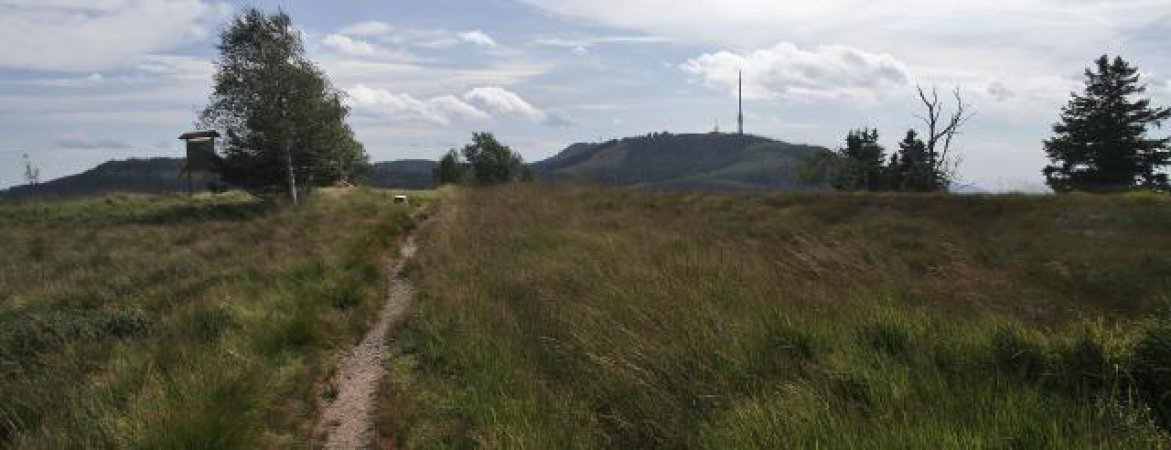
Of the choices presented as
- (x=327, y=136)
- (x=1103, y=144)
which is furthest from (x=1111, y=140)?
(x=327, y=136)

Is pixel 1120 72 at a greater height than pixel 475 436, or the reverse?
pixel 1120 72

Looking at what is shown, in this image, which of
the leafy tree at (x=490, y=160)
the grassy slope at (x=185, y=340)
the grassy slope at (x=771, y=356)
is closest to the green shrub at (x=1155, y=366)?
the grassy slope at (x=771, y=356)

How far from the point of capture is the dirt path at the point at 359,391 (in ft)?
21.4

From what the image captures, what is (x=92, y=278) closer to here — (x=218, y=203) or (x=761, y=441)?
(x=761, y=441)

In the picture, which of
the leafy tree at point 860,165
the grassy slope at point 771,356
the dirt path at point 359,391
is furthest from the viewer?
the leafy tree at point 860,165

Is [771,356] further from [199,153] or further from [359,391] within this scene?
[199,153]

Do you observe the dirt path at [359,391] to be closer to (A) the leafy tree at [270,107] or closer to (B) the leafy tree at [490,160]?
(A) the leafy tree at [270,107]

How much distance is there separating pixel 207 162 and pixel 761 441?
187 ft

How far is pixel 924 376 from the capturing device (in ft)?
17.2

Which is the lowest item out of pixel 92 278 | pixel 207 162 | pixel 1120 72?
pixel 92 278

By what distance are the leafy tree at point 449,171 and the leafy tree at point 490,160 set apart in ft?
7.30

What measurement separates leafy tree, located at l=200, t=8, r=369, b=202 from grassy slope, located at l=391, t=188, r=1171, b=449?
37.7 m

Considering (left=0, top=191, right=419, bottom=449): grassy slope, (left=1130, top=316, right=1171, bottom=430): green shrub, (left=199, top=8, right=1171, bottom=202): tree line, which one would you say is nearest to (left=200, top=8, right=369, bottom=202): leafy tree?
(left=199, top=8, right=1171, bottom=202): tree line

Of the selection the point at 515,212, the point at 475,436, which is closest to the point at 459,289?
the point at 475,436
